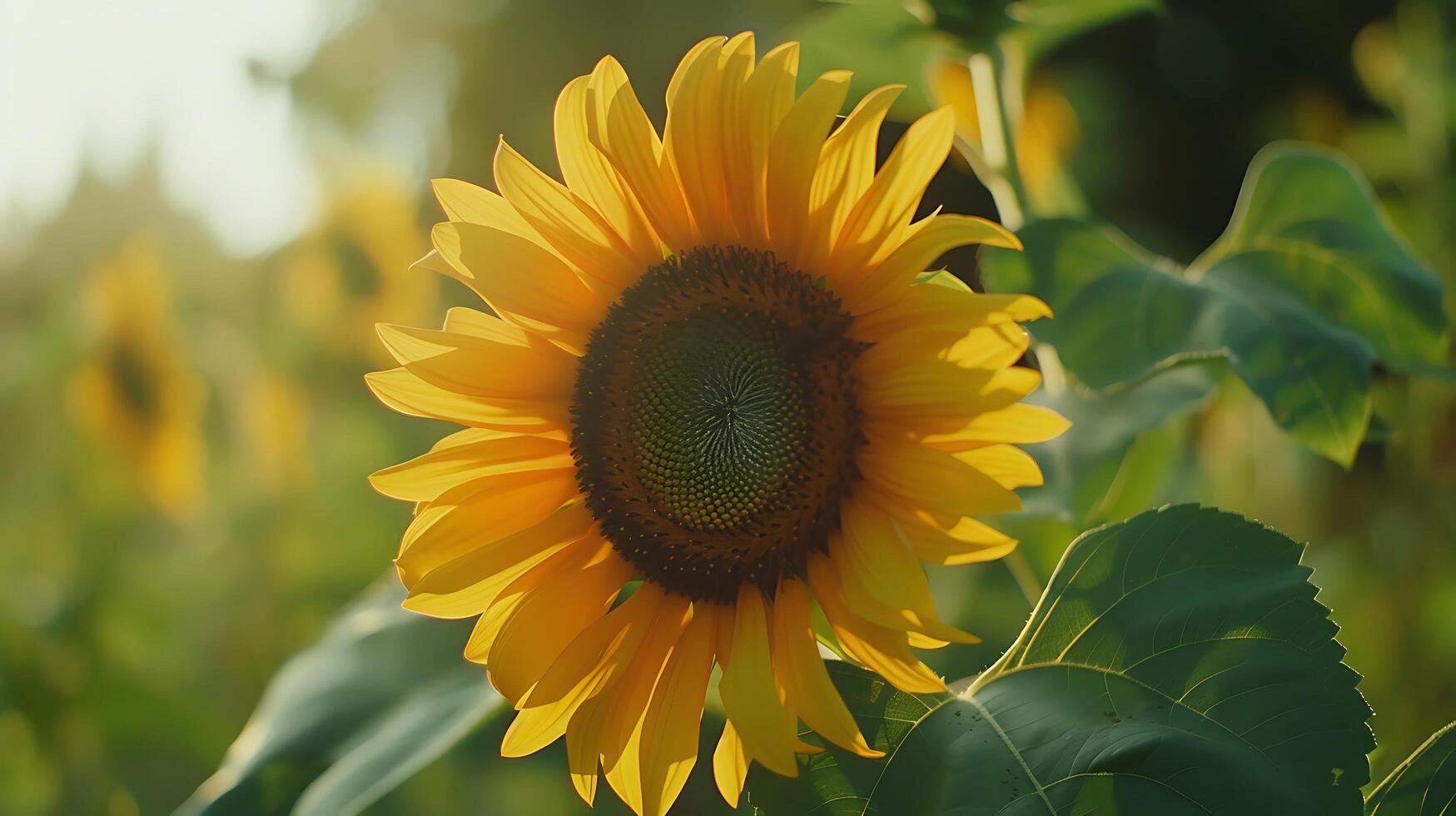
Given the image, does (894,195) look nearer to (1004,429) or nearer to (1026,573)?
(1004,429)

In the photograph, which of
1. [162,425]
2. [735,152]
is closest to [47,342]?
[162,425]

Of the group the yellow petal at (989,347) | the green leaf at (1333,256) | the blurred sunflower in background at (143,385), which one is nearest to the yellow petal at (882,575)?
the yellow petal at (989,347)

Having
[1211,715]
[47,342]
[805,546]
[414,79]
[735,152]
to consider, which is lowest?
[1211,715]

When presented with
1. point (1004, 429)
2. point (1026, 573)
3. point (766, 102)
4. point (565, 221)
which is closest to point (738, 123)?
point (766, 102)

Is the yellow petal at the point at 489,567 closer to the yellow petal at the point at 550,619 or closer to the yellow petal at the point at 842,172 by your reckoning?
the yellow petal at the point at 550,619

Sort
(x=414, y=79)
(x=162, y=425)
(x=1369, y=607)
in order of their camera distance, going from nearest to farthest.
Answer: (x=1369, y=607) → (x=162, y=425) → (x=414, y=79)

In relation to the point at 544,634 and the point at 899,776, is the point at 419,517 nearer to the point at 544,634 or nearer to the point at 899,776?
the point at 544,634

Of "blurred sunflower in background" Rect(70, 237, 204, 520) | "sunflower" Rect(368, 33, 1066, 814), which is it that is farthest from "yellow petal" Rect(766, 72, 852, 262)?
"blurred sunflower in background" Rect(70, 237, 204, 520)
